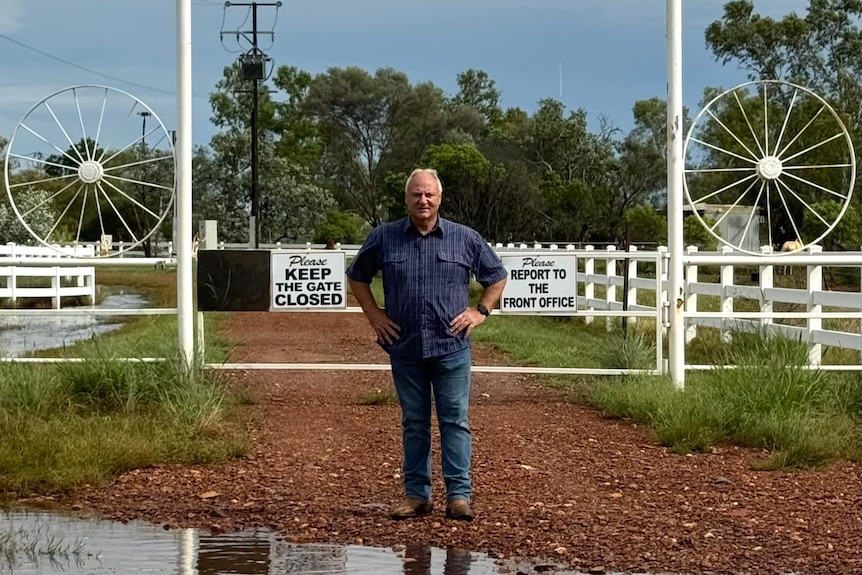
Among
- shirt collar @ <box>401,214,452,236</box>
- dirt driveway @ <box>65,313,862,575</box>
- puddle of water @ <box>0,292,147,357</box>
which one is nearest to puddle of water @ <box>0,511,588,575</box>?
Answer: dirt driveway @ <box>65,313,862,575</box>

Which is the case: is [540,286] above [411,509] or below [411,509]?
above

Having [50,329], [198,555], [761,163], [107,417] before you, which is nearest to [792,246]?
[761,163]

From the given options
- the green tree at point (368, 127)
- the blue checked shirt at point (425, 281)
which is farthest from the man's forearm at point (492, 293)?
the green tree at point (368, 127)

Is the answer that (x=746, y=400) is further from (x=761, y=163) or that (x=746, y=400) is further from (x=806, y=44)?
(x=806, y=44)

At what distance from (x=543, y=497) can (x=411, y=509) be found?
2.89 ft

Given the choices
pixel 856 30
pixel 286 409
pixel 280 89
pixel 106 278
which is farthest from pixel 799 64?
pixel 286 409

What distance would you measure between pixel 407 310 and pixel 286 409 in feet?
12.7

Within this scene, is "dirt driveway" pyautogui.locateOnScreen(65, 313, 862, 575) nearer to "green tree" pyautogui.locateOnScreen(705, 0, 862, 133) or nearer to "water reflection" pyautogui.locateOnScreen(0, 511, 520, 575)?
"water reflection" pyautogui.locateOnScreen(0, 511, 520, 575)

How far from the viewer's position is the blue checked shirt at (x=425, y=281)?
6.37m

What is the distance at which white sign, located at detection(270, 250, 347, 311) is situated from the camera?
1007 centimetres

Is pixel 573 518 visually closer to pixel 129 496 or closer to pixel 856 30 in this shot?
pixel 129 496

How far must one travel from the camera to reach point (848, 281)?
3488 cm

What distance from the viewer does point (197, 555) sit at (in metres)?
5.78

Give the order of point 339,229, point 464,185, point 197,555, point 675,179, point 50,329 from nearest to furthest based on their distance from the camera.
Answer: point 197,555 < point 675,179 < point 50,329 < point 339,229 < point 464,185
